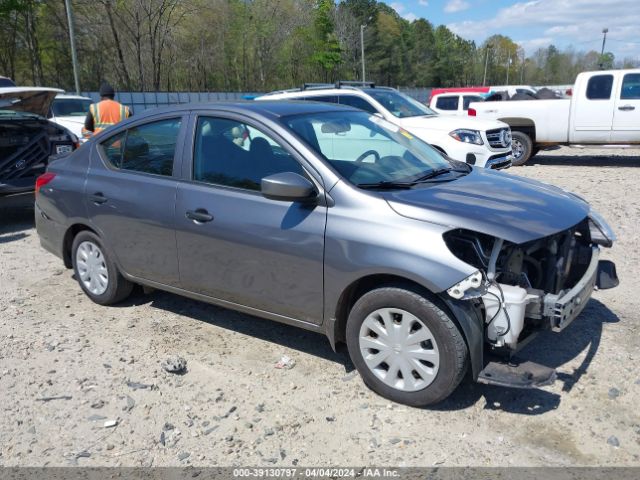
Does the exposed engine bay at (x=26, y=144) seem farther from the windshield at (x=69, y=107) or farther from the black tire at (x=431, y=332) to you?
the black tire at (x=431, y=332)

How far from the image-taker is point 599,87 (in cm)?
1228

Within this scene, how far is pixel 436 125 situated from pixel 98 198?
6615 mm

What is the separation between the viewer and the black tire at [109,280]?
4.75m

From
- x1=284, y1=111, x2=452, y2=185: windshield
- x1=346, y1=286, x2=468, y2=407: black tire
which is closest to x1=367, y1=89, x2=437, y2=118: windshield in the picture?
x1=284, y1=111, x2=452, y2=185: windshield

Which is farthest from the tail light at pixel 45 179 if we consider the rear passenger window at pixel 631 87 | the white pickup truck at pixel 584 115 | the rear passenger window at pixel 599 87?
the rear passenger window at pixel 631 87

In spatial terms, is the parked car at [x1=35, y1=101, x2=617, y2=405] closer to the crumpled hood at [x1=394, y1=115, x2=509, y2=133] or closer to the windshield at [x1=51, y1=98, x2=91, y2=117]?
the crumpled hood at [x1=394, y1=115, x2=509, y2=133]

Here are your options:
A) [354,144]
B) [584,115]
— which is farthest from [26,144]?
[584,115]

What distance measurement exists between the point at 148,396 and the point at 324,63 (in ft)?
207

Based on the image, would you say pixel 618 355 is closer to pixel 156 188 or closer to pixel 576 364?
pixel 576 364

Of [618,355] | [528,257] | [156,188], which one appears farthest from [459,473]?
[156,188]

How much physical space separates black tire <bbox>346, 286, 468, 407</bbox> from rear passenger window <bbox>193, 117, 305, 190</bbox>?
1.01m

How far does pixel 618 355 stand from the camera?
3.86m

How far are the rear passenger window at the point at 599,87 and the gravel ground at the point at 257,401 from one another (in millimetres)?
8768

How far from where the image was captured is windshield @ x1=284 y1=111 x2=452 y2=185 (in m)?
3.71
